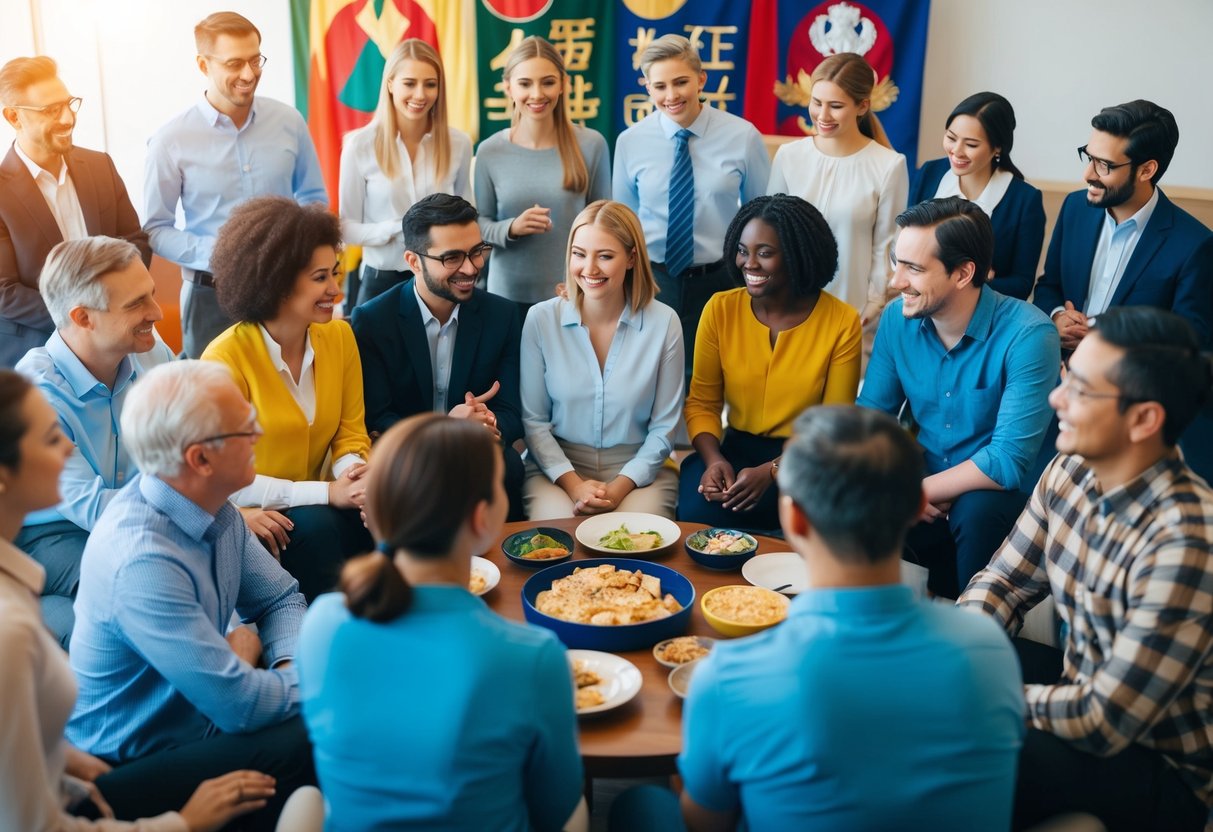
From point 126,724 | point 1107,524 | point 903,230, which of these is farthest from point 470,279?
point 1107,524

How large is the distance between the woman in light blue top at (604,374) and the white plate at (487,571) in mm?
820

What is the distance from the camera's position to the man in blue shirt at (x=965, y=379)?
9.89ft

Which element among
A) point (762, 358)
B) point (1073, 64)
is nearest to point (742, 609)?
point (762, 358)

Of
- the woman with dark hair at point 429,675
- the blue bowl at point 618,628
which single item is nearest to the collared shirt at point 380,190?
the blue bowl at point 618,628

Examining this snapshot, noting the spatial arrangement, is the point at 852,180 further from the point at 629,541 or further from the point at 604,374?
the point at 629,541

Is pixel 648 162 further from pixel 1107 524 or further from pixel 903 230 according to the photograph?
pixel 1107 524

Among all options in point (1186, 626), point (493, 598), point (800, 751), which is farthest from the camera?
point (493, 598)

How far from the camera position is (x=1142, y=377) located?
1894 mm

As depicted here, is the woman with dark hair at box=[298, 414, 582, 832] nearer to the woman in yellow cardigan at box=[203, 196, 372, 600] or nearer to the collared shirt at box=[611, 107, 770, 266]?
the woman in yellow cardigan at box=[203, 196, 372, 600]

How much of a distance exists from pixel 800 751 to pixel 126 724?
1314 millimetres

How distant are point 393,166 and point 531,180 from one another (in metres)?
0.52

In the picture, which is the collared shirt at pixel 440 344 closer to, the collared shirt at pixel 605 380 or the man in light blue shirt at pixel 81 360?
the collared shirt at pixel 605 380

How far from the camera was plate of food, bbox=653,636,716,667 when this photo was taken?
6.75ft

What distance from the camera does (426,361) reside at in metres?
3.49
